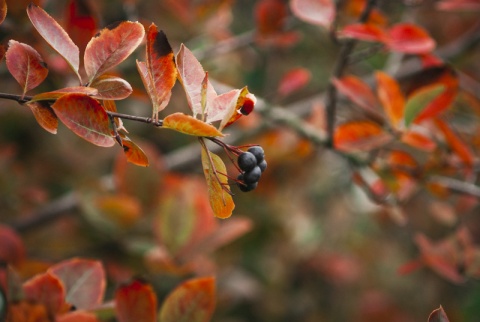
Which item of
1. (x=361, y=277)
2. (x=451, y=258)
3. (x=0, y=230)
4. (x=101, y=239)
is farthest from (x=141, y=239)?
(x=361, y=277)

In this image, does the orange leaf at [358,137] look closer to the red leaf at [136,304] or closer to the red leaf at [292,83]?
the red leaf at [292,83]

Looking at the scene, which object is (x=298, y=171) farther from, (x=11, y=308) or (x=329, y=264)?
(x=11, y=308)

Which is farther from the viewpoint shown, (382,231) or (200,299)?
(382,231)

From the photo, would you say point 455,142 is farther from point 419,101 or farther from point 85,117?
point 85,117

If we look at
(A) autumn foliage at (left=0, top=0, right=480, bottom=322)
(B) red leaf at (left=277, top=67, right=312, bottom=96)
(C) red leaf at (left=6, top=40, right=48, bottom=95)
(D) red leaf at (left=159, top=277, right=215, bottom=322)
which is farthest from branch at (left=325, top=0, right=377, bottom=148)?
(C) red leaf at (left=6, top=40, right=48, bottom=95)

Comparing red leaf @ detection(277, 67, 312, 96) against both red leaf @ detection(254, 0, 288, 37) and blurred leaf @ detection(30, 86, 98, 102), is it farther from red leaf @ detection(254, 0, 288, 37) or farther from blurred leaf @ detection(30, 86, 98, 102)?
blurred leaf @ detection(30, 86, 98, 102)

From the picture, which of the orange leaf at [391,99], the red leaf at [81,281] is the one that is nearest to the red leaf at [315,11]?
the orange leaf at [391,99]

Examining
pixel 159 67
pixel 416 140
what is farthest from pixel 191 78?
pixel 416 140
